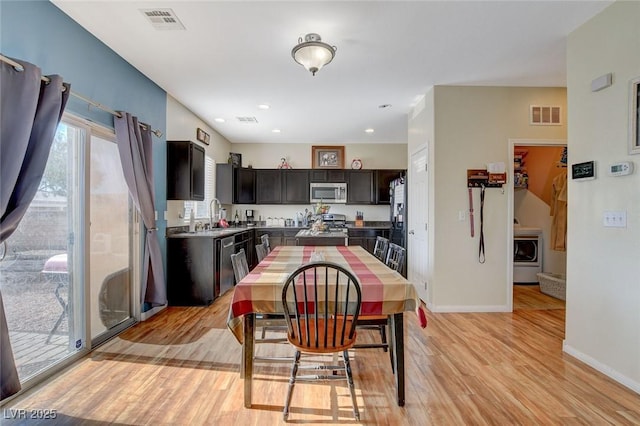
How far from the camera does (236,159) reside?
6805 millimetres

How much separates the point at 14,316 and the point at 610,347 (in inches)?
164

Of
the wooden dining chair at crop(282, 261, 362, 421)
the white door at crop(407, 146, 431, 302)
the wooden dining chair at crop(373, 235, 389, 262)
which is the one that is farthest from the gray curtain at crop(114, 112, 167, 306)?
the white door at crop(407, 146, 431, 302)

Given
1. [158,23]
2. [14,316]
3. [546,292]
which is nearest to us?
[14,316]

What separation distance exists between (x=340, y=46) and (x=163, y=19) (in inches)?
57.2

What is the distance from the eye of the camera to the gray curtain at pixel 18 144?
5.91 ft

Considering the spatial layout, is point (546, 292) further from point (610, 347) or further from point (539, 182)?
point (610, 347)

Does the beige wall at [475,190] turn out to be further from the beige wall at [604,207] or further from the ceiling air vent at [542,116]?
the beige wall at [604,207]

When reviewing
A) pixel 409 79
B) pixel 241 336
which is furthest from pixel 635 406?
pixel 409 79

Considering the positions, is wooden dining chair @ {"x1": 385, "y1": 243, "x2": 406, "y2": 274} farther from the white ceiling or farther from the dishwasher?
the dishwasher

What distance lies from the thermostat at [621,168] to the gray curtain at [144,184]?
159 inches

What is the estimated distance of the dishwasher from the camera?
14.1 feet

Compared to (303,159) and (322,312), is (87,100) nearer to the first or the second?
(322,312)

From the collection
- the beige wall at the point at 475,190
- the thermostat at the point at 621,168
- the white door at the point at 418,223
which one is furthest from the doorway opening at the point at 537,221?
the thermostat at the point at 621,168

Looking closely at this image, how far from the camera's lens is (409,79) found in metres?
3.63
